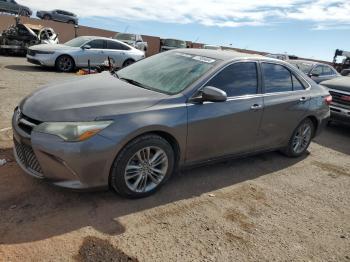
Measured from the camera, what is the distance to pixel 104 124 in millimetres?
3676

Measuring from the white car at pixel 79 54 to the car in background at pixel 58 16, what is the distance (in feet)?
74.6

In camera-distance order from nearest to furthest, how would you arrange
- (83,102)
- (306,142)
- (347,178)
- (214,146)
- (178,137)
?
→ (83,102) < (178,137) < (214,146) < (347,178) < (306,142)

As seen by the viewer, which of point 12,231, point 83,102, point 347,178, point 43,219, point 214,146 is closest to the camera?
point 12,231

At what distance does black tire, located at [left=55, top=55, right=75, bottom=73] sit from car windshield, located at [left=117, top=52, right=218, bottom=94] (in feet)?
31.6

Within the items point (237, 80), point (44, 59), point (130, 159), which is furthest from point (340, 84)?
point (44, 59)

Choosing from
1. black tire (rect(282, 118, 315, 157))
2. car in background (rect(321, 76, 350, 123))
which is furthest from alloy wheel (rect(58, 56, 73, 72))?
black tire (rect(282, 118, 315, 157))

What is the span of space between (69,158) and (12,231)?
0.80 m

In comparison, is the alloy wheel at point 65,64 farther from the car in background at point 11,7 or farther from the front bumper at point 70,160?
the car in background at point 11,7

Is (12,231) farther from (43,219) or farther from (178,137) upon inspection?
(178,137)

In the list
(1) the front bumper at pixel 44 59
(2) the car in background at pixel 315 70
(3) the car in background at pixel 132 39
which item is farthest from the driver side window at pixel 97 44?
(3) the car in background at pixel 132 39

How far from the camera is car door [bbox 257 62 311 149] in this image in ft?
17.4

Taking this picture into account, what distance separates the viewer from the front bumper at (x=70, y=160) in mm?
3551

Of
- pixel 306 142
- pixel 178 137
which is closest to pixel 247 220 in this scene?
pixel 178 137

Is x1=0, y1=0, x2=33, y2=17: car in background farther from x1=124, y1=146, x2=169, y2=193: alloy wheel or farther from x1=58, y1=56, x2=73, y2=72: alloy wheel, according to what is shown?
x1=124, y1=146, x2=169, y2=193: alloy wheel
